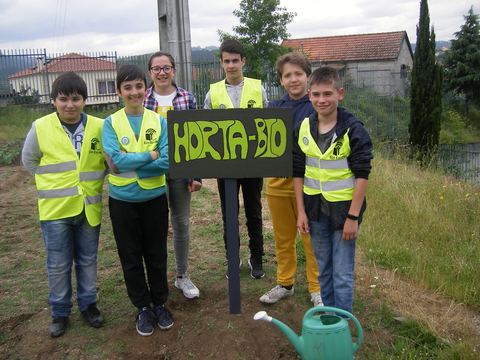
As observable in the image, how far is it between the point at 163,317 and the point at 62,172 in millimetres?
1278

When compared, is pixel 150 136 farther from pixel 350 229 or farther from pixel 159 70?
pixel 350 229

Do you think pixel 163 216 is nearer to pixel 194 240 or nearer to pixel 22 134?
pixel 194 240

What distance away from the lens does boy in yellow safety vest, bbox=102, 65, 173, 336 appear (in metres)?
2.82

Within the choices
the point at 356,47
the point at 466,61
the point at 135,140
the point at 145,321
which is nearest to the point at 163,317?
the point at 145,321

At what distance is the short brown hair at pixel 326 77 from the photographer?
2.57 meters

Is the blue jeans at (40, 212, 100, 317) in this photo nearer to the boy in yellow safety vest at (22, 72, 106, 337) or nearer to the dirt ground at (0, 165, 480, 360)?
the boy in yellow safety vest at (22, 72, 106, 337)

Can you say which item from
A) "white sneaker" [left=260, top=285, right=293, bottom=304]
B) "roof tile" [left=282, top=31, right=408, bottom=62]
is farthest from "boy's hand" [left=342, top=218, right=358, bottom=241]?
"roof tile" [left=282, top=31, right=408, bottom=62]

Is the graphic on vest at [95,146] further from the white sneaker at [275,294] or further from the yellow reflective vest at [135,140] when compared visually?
the white sneaker at [275,294]

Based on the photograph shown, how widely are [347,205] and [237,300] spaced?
3.14 ft

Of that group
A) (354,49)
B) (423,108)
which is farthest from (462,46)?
(423,108)

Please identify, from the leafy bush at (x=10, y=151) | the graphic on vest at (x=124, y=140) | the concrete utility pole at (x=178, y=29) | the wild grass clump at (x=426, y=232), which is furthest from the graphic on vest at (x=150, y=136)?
the leafy bush at (x=10, y=151)

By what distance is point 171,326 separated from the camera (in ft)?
9.87

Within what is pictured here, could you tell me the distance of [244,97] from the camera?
3531 millimetres

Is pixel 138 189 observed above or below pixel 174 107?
below
